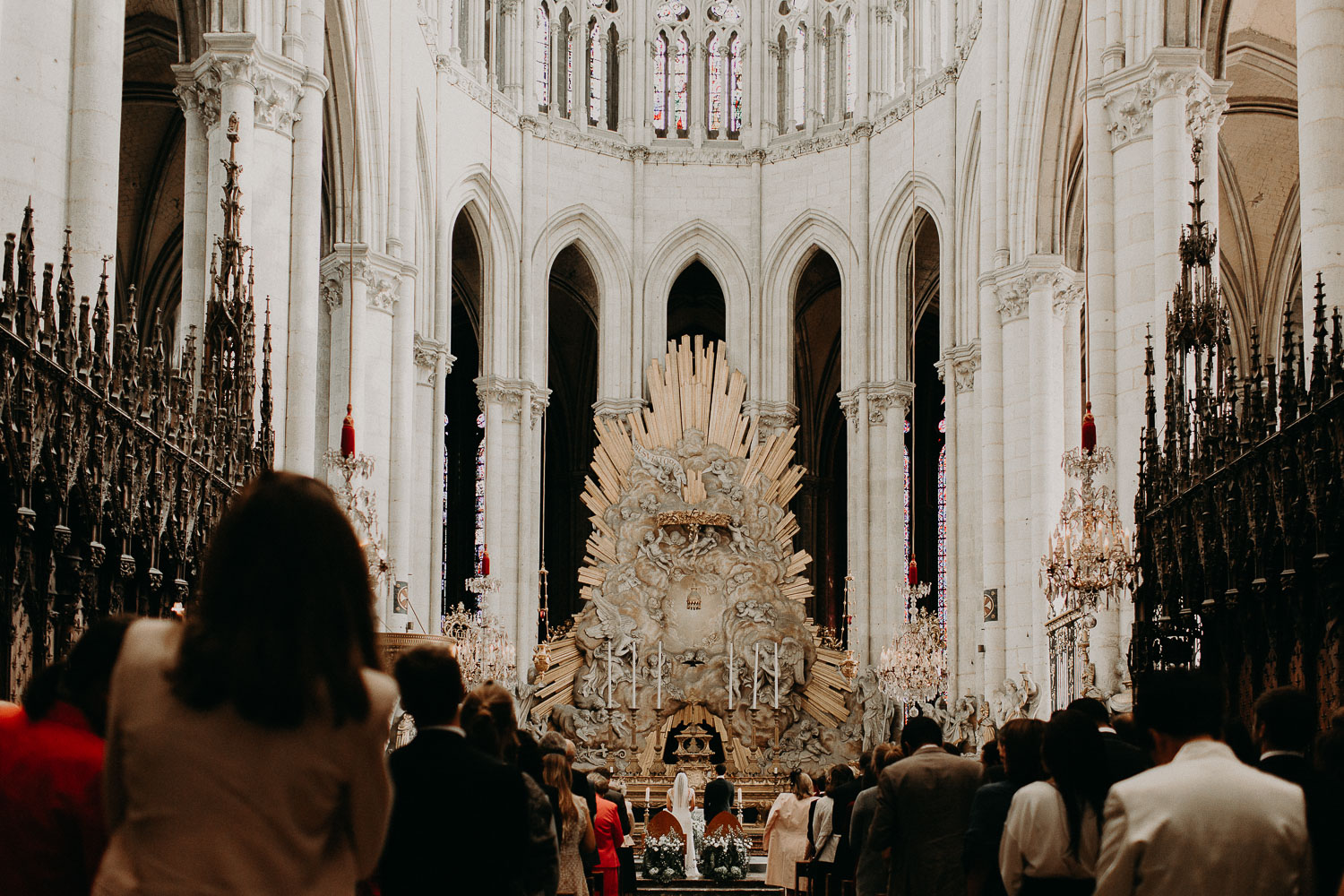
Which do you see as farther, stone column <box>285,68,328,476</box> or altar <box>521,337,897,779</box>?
altar <box>521,337,897,779</box>

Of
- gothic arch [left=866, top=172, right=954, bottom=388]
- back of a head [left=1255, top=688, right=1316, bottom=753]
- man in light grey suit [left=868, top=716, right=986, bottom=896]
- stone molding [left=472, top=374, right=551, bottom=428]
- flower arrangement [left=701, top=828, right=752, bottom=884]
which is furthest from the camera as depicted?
gothic arch [left=866, top=172, right=954, bottom=388]

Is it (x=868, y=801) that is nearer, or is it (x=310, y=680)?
(x=310, y=680)

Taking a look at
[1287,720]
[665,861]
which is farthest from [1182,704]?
[665,861]

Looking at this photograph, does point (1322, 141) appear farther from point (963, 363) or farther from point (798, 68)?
point (798, 68)

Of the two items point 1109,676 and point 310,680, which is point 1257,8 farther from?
point 310,680

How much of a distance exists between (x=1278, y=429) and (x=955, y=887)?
418cm

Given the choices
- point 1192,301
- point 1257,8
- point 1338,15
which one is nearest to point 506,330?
point 1257,8

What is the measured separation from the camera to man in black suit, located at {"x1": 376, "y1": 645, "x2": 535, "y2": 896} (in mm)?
3479

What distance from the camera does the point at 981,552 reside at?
73.7ft

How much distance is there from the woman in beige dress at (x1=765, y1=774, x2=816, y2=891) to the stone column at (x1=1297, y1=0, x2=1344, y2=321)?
493 centimetres

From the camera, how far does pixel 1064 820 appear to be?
459cm

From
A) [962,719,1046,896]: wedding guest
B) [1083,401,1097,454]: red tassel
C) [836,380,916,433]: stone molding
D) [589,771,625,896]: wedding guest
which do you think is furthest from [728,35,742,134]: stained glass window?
[962,719,1046,896]: wedding guest

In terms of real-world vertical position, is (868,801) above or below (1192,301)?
below

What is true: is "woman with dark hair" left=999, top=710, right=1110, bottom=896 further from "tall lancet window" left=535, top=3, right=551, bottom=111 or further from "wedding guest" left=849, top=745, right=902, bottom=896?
"tall lancet window" left=535, top=3, right=551, bottom=111
